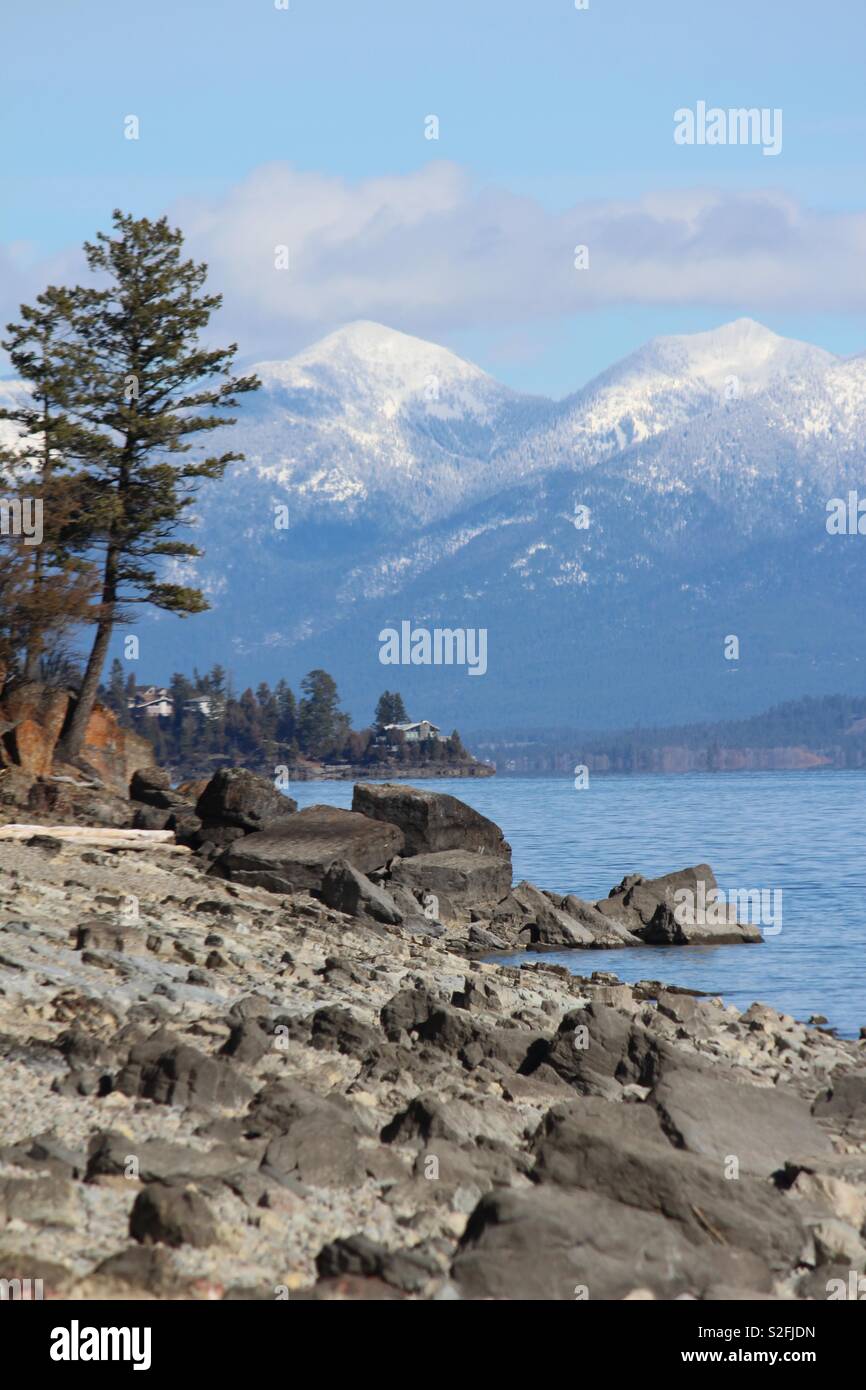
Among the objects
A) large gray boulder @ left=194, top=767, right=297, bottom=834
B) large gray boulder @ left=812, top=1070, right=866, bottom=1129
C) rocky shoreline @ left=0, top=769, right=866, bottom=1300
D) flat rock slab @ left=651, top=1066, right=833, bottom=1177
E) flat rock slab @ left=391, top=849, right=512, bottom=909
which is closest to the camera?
rocky shoreline @ left=0, top=769, right=866, bottom=1300

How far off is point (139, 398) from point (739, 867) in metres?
28.3

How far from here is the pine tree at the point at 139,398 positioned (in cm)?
4259

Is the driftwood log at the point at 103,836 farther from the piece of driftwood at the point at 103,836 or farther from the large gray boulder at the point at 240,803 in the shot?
the large gray boulder at the point at 240,803

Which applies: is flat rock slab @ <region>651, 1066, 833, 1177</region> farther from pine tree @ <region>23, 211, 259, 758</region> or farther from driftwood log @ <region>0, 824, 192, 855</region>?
pine tree @ <region>23, 211, 259, 758</region>

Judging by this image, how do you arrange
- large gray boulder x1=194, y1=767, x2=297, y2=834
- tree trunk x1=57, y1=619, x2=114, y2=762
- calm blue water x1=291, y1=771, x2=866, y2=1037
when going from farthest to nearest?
1. tree trunk x1=57, y1=619, x2=114, y2=762
2. large gray boulder x1=194, y1=767, x2=297, y2=834
3. calm blue water x1=291, y1=771, x2=866, y2=1037

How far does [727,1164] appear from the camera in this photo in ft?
36.0

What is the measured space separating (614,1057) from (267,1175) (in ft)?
17.5

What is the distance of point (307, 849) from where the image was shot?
3033 cm

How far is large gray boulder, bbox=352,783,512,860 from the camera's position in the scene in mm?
38062

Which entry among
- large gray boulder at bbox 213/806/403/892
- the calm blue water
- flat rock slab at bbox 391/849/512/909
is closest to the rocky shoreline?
the calm blue water

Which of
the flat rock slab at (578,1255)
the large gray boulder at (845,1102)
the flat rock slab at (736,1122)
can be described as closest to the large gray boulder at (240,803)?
the large gray boulder at (845,1102)

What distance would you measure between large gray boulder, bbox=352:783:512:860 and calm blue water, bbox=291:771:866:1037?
6.75m

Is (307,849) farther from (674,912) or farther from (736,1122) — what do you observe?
(736,1122)
